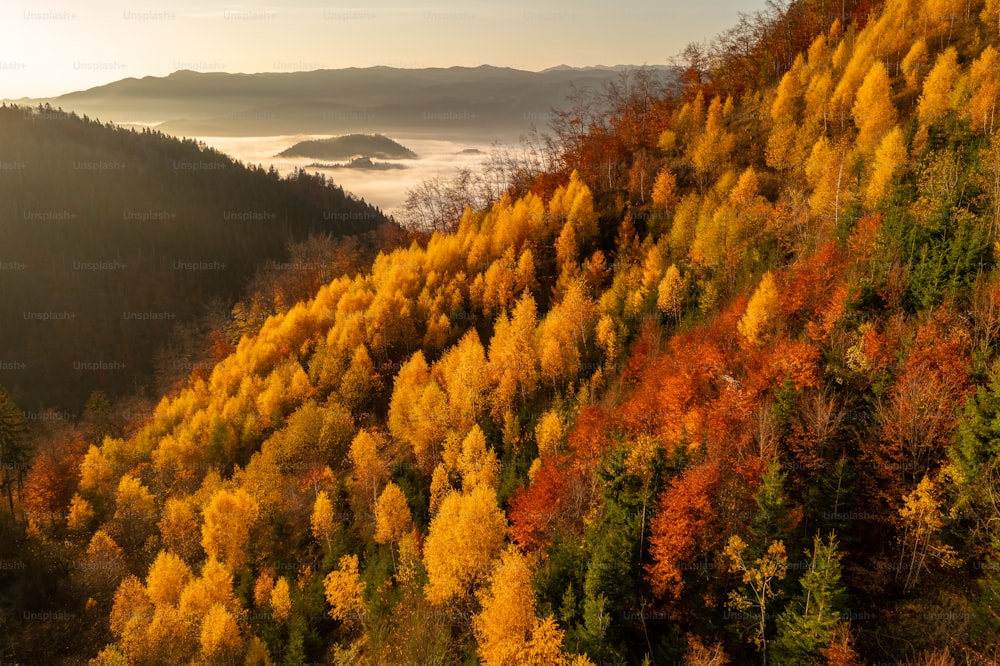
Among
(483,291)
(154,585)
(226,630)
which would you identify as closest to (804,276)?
(483,291)

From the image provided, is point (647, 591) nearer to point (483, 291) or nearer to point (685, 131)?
point (483, 291)

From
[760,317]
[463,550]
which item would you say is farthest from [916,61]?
[463,550]

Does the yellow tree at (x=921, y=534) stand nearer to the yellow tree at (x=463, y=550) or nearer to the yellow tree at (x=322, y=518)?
the yellow tree at (x=463, y=550)

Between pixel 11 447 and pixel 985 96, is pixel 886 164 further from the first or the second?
pixel 11 447

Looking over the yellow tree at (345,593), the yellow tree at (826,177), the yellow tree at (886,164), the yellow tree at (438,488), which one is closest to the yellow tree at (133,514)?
the yellow tree at (345,593)

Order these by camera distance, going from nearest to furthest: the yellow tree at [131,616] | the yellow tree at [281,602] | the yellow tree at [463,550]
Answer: the yellow tree at [463,550]
the yellow tree at [281,602]
the yellow tree at [131,616]
